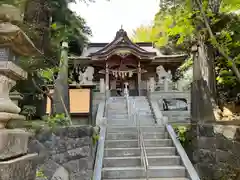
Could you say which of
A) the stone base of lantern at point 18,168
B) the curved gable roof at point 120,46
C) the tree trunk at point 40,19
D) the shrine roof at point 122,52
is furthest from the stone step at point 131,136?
the curved gable roof at point 120,46

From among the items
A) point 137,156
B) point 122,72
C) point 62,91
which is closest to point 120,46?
point 122,72

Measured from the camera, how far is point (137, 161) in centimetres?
592

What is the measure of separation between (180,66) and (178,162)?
46.7ft

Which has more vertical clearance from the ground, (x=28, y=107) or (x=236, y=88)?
(x=236, y=88)

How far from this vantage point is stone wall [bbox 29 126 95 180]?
425 cm

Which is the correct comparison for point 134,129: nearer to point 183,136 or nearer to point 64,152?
point 183,136

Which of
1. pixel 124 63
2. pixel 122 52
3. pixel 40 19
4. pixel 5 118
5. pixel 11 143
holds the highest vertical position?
pixel 122 52

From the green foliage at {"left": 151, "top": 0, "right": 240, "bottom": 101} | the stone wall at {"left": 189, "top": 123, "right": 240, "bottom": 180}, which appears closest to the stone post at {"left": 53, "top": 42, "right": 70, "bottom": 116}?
the green foliage at {"left": 151, "top": 0, "right": 240, "bottom": 101}

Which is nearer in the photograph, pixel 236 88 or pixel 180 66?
pixel 236 88

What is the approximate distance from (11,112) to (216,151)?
5.29m

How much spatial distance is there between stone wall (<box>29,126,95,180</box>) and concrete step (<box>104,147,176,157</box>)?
1.24 meters

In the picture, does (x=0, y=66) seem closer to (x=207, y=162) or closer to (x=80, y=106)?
(x=207, y=162)

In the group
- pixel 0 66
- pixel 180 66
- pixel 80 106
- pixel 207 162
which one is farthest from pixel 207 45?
pixel 180 66

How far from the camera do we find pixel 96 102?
1259 cm
